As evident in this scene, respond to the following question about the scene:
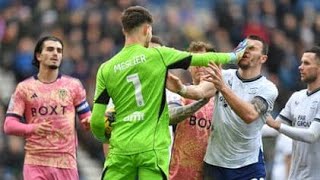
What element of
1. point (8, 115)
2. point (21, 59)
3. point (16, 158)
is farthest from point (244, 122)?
point (21, 59)

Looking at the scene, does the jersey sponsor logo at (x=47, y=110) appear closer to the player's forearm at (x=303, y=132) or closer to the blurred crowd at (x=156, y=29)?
the player's forearm at (x=303, y=132)

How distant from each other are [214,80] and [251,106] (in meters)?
0.57

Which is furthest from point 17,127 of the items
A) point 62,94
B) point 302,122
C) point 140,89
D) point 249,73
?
point 302,122

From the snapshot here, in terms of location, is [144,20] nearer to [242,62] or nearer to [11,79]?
[242,62]

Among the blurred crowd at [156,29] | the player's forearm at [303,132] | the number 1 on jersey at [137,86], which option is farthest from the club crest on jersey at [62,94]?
the blurred crowd at [156,29]

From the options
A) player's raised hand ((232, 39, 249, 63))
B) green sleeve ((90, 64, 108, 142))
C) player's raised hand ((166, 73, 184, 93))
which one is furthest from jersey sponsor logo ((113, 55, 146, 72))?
player's raised hand ((232, 39, 249, 63))

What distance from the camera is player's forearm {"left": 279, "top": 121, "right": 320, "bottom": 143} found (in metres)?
14.6

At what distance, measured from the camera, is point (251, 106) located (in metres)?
13.9

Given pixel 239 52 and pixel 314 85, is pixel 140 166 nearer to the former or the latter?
pixel 239 52

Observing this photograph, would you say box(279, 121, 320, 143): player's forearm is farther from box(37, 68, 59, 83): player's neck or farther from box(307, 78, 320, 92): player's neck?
box(37, 68, 59, 83): player's neck

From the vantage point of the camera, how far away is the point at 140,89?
13.4m

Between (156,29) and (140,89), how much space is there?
10.9 metres

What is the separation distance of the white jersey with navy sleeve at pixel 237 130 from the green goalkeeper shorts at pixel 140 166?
3.27ft

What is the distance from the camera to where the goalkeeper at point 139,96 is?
13359 millimetres
